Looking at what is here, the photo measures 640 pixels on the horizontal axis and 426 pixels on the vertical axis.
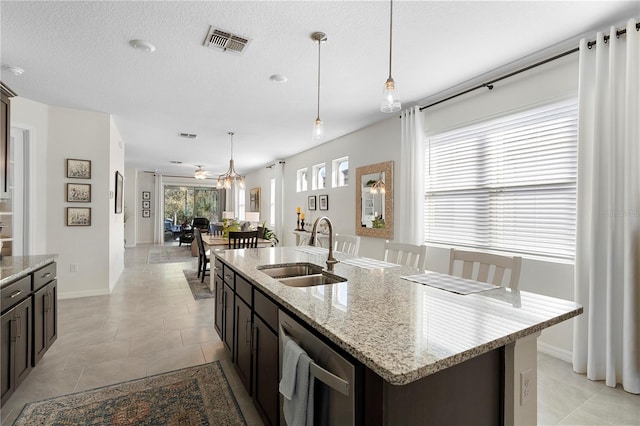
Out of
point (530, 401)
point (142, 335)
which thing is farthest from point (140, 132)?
point (530, 401)

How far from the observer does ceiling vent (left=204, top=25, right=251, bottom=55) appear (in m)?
2.36

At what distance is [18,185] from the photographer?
3822 mm

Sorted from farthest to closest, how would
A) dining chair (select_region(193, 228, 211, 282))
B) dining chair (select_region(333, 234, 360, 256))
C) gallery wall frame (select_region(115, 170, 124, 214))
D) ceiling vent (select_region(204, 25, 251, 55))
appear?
1. dining chair (select_region(193, 228, 211, 282))
2. gallery wall frame (select_region(115, 170, 124, 214))
3. dining chair (select_region(333, 234, 360, 256))
4. ceiling vent (select_region(204, 25, 251, 55))

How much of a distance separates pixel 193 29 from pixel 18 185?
3314mm

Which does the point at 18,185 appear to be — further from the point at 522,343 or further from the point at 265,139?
the point at 522,343

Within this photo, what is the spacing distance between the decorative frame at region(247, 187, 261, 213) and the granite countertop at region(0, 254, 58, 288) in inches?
279

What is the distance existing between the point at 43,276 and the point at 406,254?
9.32ft

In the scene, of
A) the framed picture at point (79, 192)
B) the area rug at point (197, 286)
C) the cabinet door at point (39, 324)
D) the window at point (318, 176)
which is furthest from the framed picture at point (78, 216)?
the window at point (318, 176)

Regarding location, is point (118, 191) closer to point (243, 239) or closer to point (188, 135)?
point (188, 135)

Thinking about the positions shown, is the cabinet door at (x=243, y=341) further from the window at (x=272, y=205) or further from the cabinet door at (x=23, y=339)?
the window at (x=272, y=205)

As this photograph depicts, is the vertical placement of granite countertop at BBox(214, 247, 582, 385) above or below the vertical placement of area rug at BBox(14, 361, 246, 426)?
above

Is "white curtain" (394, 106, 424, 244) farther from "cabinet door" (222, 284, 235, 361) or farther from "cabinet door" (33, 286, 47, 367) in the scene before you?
"cabinet door" (33, 286, 47, 367)

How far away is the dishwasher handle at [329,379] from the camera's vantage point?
961 millimetres

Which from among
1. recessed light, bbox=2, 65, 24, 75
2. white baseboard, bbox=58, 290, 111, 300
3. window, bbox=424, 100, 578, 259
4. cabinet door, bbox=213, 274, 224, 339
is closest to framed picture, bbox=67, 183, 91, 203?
white baseboard, bbox=58, 290, 111, 300
